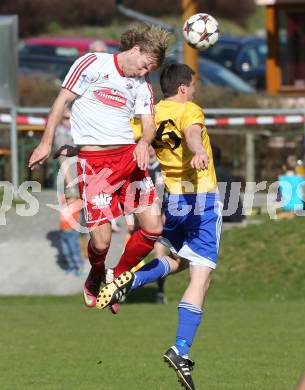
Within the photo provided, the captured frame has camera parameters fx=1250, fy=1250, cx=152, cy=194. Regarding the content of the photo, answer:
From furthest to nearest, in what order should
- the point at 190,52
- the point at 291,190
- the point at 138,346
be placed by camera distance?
1. the point at 190,52
2. the point at 291,190
3. the point at 138,346

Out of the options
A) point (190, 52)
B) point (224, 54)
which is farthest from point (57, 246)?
point (224, 54)

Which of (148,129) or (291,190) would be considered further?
(291,190)

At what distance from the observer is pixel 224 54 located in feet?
115

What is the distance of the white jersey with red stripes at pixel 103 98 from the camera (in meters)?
9.39

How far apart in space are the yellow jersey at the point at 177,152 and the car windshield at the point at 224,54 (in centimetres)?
2520

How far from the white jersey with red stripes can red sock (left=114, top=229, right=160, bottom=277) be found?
0.79 meters

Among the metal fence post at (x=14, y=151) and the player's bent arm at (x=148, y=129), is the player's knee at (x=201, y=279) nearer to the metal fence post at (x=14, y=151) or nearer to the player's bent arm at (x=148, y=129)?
the player's bent arm at (x=148, y=129)

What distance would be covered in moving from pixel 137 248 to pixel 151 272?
24 centimetres

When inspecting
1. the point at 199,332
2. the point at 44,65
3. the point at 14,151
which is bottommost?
the point at 199,332

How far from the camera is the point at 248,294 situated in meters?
17.0

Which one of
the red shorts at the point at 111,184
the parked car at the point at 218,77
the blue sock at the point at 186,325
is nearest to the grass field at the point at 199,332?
the blue sock at the point at 186,325

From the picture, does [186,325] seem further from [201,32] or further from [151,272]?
[201,32]

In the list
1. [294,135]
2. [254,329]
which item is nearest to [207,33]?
[254,329]

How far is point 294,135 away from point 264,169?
2.48ft
